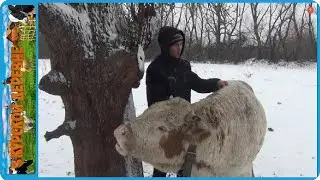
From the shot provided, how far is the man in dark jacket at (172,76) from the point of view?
8.55ft

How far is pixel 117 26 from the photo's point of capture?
2695 mm

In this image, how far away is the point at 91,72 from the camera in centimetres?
265

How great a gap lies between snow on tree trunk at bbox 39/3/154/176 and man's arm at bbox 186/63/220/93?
0.93 ft

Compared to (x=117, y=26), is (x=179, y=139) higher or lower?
lower

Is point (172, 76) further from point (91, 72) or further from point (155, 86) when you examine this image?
point (91, 72)

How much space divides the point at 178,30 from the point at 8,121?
3.50 feet

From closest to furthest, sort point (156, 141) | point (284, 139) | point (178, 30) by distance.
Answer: point (156, 141), point (178, 30), point (284, 139)

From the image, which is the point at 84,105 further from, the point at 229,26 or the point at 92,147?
the point at 229,26

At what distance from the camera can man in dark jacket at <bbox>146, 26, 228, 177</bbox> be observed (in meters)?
2.61

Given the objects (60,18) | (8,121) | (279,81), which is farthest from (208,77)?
(8,121)

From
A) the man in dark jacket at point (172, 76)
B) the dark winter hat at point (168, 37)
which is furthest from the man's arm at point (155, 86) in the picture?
the dark winter hat at point (168, 37)

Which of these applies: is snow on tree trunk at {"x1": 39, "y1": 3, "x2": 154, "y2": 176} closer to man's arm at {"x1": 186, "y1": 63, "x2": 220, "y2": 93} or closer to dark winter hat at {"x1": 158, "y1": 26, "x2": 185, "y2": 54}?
dark winter hat at {"x1": 158, "y1": 26, "x2": 185, "y2": 54}

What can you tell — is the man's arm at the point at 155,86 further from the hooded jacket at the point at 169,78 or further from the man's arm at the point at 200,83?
the man's arm at the point at 200,83

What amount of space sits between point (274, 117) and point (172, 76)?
678 millimetres
